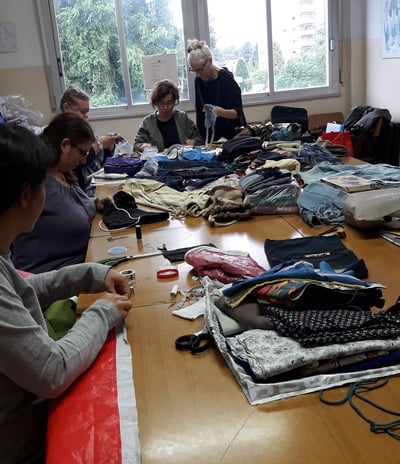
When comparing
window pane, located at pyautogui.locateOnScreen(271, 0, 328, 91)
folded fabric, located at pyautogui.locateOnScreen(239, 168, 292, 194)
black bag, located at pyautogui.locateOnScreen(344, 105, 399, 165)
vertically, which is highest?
window pane, located at pyautogui.locateOnScreen(271, 0, 328, 91)

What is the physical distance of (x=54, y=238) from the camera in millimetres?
2119

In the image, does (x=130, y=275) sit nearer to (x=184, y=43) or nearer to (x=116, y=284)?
(x=116, y=284)

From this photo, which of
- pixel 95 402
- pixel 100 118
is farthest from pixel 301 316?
pixel 100 118

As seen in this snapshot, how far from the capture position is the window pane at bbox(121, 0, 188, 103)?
5375mm

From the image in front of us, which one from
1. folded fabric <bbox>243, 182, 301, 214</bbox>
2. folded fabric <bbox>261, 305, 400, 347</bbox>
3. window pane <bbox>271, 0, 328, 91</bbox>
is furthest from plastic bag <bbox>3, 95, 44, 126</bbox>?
folded fabric <bbox>261, 305, 400, 347</bbox>

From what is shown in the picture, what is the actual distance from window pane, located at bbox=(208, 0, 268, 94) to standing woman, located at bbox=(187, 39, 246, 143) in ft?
4.12

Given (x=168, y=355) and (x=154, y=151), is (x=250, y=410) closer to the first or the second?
(x=168, y=355)

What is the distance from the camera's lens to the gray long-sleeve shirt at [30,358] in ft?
3.09

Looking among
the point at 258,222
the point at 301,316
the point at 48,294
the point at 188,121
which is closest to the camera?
the point at 301,316

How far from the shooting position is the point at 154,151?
394 centimetres

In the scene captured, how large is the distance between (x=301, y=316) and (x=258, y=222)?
1106 millimetres

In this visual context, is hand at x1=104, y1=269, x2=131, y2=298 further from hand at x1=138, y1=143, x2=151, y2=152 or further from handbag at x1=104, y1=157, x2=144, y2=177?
hand at x1=138, y1=143, x2=151, y2=152

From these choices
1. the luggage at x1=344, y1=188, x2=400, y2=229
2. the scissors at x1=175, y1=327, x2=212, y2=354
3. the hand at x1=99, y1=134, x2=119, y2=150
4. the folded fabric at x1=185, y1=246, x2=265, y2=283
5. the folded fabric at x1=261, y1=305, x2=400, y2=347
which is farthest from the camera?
the hand at x1=99, y1=134, x2=119, y2=150

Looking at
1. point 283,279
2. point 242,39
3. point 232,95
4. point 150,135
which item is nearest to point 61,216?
point 283,279
